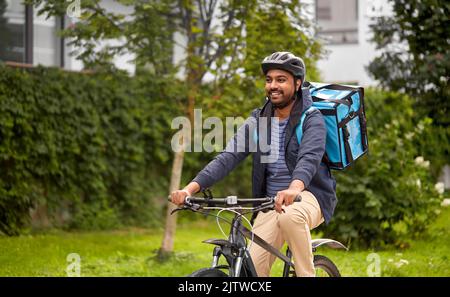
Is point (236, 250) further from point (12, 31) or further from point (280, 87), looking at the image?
point (12, 31)

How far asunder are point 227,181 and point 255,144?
9.32m

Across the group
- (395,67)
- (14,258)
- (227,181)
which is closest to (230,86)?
(395,67)

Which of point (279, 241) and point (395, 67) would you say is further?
point (395, 67)

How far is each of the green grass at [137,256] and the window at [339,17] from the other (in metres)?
12.2

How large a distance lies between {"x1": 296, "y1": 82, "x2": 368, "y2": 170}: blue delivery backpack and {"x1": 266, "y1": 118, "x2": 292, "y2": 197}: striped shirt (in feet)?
0.45

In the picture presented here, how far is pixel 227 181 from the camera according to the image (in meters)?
14.4

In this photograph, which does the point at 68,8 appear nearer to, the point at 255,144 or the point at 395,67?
the point at 395,67

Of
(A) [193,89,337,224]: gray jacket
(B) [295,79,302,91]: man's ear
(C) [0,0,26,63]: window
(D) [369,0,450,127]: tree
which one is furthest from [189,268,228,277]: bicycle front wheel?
(C) [0,0,26,63]: window

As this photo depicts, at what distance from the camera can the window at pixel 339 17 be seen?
23578mm

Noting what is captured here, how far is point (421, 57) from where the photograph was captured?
9.55 meters

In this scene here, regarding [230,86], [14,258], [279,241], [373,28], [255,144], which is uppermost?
[373,28]

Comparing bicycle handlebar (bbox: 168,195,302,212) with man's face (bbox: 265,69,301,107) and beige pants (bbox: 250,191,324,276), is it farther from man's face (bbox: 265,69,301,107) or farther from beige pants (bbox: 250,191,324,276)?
man's face (bbox: 265,69,301,107)

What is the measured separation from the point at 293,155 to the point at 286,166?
9 cm

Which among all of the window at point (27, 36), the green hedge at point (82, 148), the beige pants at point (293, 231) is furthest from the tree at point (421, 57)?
the window at point (27, 36)
